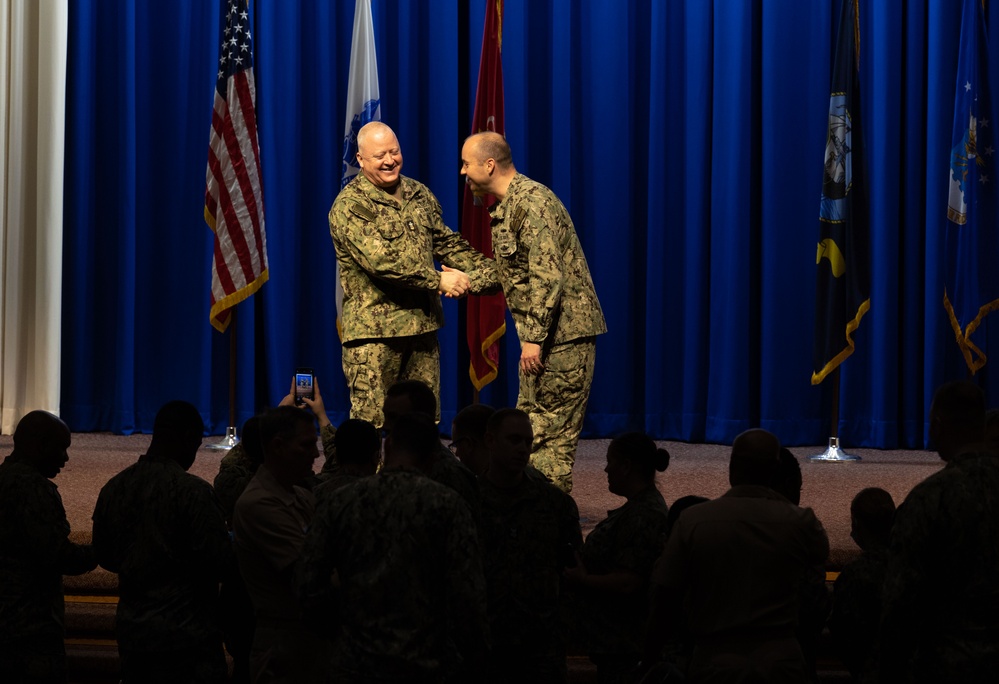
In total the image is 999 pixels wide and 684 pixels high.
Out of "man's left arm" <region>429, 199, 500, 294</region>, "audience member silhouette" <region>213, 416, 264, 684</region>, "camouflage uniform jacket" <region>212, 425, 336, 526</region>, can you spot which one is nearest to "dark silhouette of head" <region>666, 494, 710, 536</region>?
"audience member silhouette" <region>213, 416, 264, 684</region>

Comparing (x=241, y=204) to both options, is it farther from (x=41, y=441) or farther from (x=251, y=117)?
(x=41, y=441)

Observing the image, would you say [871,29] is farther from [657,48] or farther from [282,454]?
[282,454]

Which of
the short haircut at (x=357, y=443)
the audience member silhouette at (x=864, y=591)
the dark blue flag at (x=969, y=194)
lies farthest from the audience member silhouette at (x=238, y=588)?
the dark blue flag at (x=969, y=194)

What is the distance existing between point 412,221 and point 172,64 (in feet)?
13.7

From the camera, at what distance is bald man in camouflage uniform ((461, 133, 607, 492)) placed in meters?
4.76

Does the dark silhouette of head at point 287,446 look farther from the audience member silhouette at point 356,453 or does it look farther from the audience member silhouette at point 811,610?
the audience member silhouette at point 811,610

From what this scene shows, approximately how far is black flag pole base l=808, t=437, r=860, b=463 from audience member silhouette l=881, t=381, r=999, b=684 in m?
4.52

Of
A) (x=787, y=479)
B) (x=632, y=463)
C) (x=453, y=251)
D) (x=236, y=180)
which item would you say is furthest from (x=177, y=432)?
(x=236, y=180)

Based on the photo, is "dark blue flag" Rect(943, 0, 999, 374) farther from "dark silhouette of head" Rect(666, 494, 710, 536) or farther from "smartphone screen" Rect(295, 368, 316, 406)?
"dark silhouette of head" Rect(666, 494, 710, 536)

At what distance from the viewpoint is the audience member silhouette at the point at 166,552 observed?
10.4 feet

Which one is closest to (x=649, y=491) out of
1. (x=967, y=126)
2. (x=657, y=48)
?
(x=967, y=126)

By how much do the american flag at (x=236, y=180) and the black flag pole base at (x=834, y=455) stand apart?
11.1 ft

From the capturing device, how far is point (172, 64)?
8.60 metres

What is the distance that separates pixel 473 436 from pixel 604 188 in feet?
16.2
